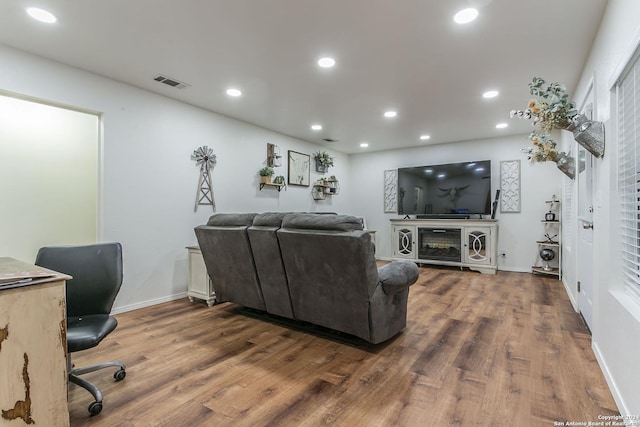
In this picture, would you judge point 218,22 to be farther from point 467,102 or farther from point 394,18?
point 467,102

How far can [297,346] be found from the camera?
246 centimetres

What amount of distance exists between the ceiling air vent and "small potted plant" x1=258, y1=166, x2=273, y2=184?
1.75 metres

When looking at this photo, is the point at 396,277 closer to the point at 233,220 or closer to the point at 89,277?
the point at 233,220

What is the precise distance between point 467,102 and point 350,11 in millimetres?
2373

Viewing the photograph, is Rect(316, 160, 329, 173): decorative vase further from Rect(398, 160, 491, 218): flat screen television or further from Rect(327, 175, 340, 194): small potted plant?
Rect(398, 160, 491, 218): flat screen television

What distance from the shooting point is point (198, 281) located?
3.61m

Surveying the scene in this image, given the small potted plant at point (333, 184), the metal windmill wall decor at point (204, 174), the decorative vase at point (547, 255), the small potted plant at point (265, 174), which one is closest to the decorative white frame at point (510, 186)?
the decorative vase at point (547, 255)

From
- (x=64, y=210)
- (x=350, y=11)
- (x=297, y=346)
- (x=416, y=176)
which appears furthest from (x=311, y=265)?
(x=416, y=176)

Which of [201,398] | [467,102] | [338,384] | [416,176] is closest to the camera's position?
[201,398]

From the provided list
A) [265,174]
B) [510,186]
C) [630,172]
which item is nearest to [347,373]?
[630,172]

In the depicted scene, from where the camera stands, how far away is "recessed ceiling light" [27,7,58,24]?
6.99 feet

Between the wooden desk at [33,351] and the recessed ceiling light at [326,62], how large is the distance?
250cm

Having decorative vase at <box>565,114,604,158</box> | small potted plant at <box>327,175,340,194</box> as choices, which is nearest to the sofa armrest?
decorative vase at <box>565,114,604,158</box>

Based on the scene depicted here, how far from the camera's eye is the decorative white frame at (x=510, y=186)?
5.43 m
